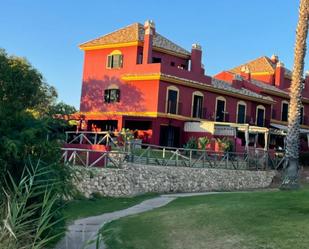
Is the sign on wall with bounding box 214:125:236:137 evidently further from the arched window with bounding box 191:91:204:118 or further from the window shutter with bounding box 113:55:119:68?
the window shutter with bounding box 113:55:119:68

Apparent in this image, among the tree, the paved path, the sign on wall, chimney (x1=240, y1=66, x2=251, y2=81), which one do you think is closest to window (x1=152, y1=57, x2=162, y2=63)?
the sign on wall

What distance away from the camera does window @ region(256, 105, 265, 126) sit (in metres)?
45.9

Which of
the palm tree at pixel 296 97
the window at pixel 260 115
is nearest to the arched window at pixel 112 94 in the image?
the window at pixel 260 115

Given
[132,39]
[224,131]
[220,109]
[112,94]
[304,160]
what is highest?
[132,39]

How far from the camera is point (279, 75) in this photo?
52781 mm

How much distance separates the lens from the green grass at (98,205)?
17453 mm

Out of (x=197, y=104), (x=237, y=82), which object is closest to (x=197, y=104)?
(x=197, y=104)

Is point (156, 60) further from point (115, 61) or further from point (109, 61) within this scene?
point (109, 61)

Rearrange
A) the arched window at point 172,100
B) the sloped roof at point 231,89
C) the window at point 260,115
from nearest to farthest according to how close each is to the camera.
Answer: the arched window at point 172,100, the sloped roof at point 231,89, the window at point 260,115

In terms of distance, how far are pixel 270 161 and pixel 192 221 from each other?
21808mm

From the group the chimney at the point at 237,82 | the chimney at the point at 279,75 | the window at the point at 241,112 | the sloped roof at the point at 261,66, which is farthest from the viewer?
the sloped roof at the point at 261,66

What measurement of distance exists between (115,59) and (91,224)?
26.5m

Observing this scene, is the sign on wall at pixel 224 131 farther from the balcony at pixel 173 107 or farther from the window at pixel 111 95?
the window at pixel 111 95

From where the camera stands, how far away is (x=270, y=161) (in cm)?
3344
